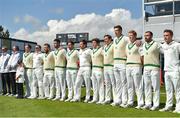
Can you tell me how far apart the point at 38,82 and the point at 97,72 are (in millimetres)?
3208

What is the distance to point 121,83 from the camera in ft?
44.0

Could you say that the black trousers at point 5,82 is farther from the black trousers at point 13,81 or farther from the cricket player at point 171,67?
the cricket player at point 171,67

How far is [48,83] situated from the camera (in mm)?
16234

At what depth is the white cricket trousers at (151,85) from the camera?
488 inches

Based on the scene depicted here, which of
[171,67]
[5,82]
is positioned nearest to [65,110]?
[171,67]

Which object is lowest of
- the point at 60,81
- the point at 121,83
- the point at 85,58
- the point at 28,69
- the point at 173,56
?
the point at 60,81

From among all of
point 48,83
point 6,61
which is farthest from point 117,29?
point 6,61

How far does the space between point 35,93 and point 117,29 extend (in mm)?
5084

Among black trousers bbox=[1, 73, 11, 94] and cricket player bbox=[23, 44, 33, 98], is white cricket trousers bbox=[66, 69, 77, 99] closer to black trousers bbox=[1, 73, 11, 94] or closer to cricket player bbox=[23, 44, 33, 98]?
cricket player bbox=[23, 44, 33, 98]

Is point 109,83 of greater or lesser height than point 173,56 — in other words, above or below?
below

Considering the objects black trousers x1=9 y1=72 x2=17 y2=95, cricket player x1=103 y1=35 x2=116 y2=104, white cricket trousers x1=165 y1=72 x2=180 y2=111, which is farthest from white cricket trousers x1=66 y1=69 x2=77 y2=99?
white cricket trousers x1=165 y1=72 x2=180 y2=111

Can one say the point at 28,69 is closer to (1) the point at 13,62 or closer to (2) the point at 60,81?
(1) the point at 13,62

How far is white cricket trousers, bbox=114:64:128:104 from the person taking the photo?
1327 centimetres

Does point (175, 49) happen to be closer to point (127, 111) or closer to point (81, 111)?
point (127, 111)
